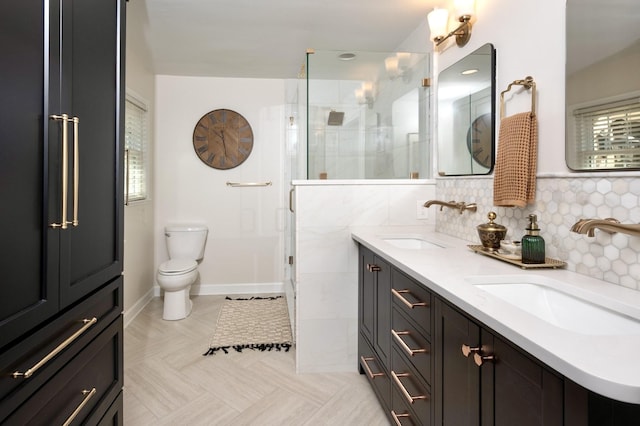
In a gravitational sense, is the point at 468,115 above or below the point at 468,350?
above

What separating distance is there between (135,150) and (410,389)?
10.2 ft

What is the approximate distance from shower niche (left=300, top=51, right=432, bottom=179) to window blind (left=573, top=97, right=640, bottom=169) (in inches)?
50.5

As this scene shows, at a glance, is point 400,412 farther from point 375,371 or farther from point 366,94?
point 366,94

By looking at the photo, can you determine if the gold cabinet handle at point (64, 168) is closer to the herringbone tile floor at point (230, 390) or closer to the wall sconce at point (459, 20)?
the herringbone tile floor at point (230, 390)

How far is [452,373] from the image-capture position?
112cm

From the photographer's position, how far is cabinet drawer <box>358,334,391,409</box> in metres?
1.82

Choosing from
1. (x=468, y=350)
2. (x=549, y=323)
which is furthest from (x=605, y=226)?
(x=468, y=350)

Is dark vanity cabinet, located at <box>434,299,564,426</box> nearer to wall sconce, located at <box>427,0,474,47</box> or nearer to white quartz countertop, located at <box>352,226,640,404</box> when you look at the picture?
white quartz countertop, located at <box>352,226,640,404</box>

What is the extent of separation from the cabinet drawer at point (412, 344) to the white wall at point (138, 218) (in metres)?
2.45

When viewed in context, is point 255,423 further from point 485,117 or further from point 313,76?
point 313,76

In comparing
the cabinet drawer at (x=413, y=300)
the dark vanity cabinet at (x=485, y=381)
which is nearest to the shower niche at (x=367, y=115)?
the cabinet drawer at (x=413, y=300)

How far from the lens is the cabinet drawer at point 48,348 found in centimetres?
90

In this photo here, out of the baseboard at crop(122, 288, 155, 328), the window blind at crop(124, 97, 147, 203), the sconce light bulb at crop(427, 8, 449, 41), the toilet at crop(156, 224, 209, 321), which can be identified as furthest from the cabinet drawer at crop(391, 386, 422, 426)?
the window blind at crop(124, 97, 147, 203)

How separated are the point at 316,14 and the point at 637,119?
2.07 m
